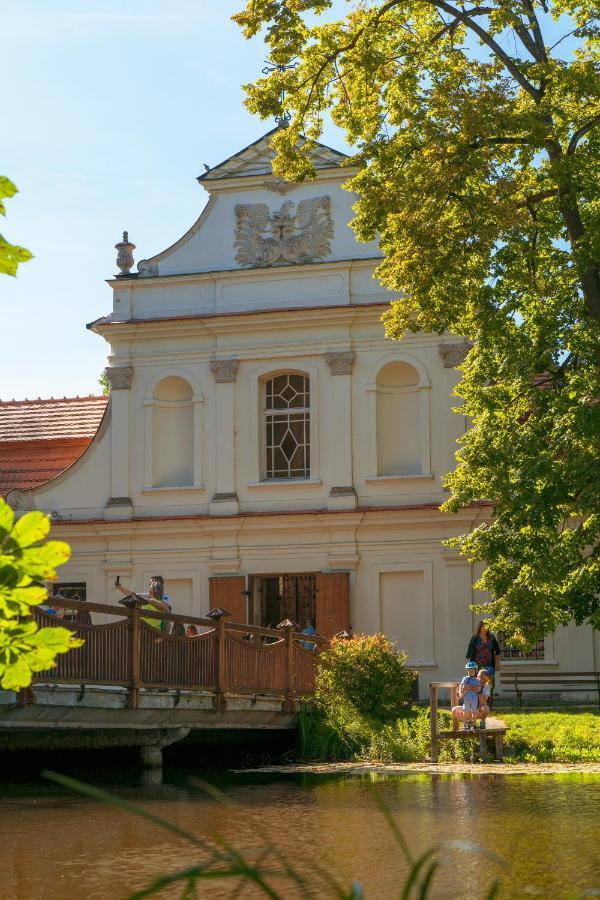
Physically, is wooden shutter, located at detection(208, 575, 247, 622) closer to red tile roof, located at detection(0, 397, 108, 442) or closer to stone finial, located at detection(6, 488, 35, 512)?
stone finial, located at detection(6, 488, 35, 512)

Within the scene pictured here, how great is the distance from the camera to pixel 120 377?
1196 inches

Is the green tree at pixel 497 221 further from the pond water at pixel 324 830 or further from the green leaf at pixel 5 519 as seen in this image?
the green leaf at pixel 5 519

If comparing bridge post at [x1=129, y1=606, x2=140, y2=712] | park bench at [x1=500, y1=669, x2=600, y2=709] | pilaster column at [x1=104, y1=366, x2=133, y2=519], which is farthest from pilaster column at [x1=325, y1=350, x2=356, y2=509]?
bridge post at [x1=129, y1=606, x2=140, y2=712]

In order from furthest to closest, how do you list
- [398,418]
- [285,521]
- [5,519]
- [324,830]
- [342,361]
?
[398,418] → [342,361] → [285,521] → [324,830] → [5,519]

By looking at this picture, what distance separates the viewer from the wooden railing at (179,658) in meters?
15.7

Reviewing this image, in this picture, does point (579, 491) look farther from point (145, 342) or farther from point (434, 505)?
point (145, 342)

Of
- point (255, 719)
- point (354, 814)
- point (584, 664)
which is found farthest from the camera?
point (584, 664)

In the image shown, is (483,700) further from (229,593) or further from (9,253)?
(9,253)

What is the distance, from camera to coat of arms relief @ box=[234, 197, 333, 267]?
29453 mm

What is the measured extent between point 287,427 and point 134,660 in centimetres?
1337

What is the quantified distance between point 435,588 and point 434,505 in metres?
1.70

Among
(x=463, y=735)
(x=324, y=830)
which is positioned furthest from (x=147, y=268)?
(x=324, y=830)

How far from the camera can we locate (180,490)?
2945cm

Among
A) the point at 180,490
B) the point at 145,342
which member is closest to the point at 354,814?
the point at 180,490
